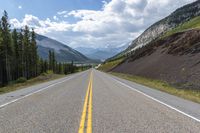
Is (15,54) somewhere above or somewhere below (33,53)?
below

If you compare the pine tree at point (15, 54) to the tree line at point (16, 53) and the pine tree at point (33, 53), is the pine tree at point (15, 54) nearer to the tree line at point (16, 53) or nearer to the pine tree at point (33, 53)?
the tree line at point (16, 53)

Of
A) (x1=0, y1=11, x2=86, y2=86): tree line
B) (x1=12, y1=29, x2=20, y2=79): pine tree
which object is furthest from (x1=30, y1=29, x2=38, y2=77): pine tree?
(x1=12, y1=29, x2=20, y2=79): pine tree

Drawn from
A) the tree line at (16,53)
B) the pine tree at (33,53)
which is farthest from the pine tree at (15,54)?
the pine tree at (33,53)

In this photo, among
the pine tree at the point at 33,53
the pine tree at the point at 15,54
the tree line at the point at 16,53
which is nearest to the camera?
the tree line at the point at 16,53

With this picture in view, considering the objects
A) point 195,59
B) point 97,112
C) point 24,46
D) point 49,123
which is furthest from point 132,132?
point 24,46

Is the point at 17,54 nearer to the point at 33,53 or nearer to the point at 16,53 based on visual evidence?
the point at 16,53

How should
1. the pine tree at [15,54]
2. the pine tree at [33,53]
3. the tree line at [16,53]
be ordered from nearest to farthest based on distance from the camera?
the tree line at [16,53], the pine tree at [15,54], the pine tree at [33,53]

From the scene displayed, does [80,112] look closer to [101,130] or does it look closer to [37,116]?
[37,116]

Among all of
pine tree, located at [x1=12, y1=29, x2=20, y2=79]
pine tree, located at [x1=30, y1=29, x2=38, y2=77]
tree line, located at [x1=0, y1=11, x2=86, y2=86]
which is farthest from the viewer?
pine tree, located at [x1=30, y1=29, x2=38, y2=77]

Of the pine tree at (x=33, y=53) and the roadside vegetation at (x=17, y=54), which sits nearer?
the roadside vegetation at (x=17, y=54)

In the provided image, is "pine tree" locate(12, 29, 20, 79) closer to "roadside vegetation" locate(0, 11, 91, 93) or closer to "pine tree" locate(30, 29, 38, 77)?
"roadside vegetation" locate(0, 11, 91, 93)

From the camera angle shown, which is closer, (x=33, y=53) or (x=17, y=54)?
(x=17, y=54)

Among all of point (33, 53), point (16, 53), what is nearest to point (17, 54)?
point (16, 53)

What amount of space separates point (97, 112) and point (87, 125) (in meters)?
2.44
